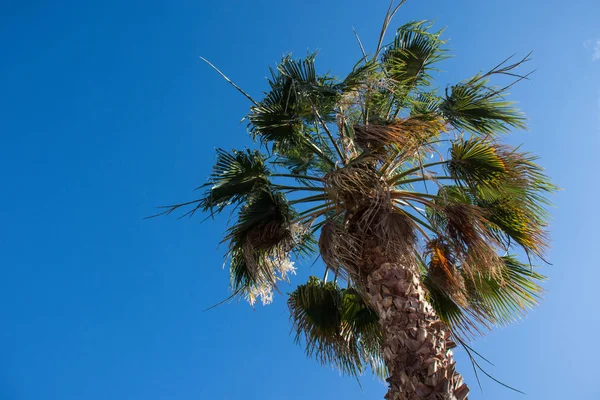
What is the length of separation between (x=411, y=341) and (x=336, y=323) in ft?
6.45

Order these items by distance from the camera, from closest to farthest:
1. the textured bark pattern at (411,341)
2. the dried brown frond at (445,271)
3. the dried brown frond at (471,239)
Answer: the textured bark pattern at (411,341)
the dried brown frond at (471,239)
the dried brown frond at (445,271)

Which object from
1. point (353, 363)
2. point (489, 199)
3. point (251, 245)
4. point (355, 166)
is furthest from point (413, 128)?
point (353, 363)

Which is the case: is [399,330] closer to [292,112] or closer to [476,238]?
[476,238]

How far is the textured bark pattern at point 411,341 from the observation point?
4.67m

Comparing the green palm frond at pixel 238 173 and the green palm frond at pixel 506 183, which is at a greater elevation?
the green palm frond at pixel 238 173

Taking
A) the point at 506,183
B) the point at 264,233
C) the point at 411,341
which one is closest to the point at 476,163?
the point at 506,183

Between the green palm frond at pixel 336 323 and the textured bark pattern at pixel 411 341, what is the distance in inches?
53.6

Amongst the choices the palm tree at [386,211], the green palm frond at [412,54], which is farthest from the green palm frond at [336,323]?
the green palm frond at [412,54]

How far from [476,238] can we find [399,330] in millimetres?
1317

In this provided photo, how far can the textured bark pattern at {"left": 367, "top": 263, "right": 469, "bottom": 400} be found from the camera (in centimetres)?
467

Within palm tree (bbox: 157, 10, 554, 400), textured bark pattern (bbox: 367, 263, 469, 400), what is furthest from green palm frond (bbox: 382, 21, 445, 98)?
textured bark pattern (bbox: 367, 263, 469, 400)

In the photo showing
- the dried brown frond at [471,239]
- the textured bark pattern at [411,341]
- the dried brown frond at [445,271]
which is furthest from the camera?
the dried brown frond at [445,271]

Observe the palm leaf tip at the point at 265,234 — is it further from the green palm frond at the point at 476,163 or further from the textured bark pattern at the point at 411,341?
the green palm frond at the point at 476,163

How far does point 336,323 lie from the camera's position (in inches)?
267
